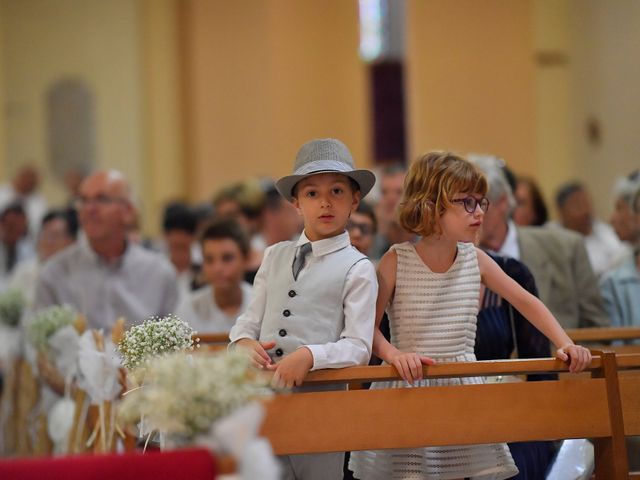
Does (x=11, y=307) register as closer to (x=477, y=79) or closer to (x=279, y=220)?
(x=279, y=220)

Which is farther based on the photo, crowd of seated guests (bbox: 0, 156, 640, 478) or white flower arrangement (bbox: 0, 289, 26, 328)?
white flower arrangement (bbox: 0, 289, 26, 328)

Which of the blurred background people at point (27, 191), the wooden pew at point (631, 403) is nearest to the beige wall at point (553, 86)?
the blurred background people at point (27, 191)

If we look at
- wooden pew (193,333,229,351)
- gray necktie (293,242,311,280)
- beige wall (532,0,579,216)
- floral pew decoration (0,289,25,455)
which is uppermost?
beige wall (532,0,579,216)

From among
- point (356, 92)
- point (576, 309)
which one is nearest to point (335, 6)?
point (356, 92)

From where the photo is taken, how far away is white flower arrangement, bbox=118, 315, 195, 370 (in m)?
4.48

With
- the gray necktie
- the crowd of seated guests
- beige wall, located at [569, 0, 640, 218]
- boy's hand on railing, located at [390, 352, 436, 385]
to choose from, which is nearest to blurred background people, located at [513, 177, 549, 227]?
the crowd of seated guests

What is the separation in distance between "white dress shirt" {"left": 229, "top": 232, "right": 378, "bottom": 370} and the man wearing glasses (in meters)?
3.24

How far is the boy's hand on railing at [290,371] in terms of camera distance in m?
4.27

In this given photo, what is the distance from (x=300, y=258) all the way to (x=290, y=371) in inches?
22.1

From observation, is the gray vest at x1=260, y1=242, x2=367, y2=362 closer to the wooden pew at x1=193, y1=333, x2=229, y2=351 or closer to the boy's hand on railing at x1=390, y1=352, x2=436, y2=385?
the boy's hand on railing at x1=390, y1=352, x2=436, y2=385

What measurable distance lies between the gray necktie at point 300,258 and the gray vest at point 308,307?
0.07ft

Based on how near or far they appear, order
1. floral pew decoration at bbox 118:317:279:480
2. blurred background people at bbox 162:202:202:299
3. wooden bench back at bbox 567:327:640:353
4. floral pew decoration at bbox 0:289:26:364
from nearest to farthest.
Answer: floral pew decoration at bbox 118:317:279:480 → wooden bench back at bbox 567:327:640:353 → floral pew decoration at bbox 0:289:26:364 → blurred background people at bbox 162:202:202:299

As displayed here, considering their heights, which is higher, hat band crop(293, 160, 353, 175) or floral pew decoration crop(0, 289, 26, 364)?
hat band crop(293, 160, 353, 175)

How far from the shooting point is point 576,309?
21.1 ft
